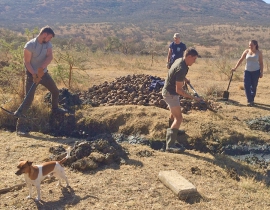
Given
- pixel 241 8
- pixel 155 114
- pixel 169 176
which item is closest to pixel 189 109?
pixel 155 114

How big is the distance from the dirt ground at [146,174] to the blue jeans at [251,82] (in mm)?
1751

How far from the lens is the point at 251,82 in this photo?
8852 mm

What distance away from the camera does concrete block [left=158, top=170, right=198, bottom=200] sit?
173 inches

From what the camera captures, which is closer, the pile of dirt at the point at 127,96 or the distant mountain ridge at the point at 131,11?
the pile of dirt at the point at 127,96

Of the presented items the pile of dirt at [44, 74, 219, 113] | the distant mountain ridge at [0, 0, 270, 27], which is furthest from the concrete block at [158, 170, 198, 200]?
the distant mountain ridge at [0, 0, 270, 27]

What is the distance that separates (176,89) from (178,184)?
1.50 metres

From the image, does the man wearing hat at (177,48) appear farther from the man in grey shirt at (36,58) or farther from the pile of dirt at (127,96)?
the man in grey shirt at (36,58)

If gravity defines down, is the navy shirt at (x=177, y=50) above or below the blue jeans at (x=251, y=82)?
above

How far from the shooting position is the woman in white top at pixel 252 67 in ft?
27.7

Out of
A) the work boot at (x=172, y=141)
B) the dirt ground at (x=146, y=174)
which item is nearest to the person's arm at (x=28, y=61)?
the dirt ground at (x=146, y=174)

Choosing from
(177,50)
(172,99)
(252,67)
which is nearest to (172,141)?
(172,99)

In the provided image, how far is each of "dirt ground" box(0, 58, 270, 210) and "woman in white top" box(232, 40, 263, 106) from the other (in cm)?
177

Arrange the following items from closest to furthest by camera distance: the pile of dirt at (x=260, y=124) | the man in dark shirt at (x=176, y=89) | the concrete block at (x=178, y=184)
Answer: the concrete block at (x=178, y=184) < the man in dark shirt at (x=176, y=89) < the pile of dirt at (x=260, y=124)

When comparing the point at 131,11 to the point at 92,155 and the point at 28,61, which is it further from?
the point at 92,155
